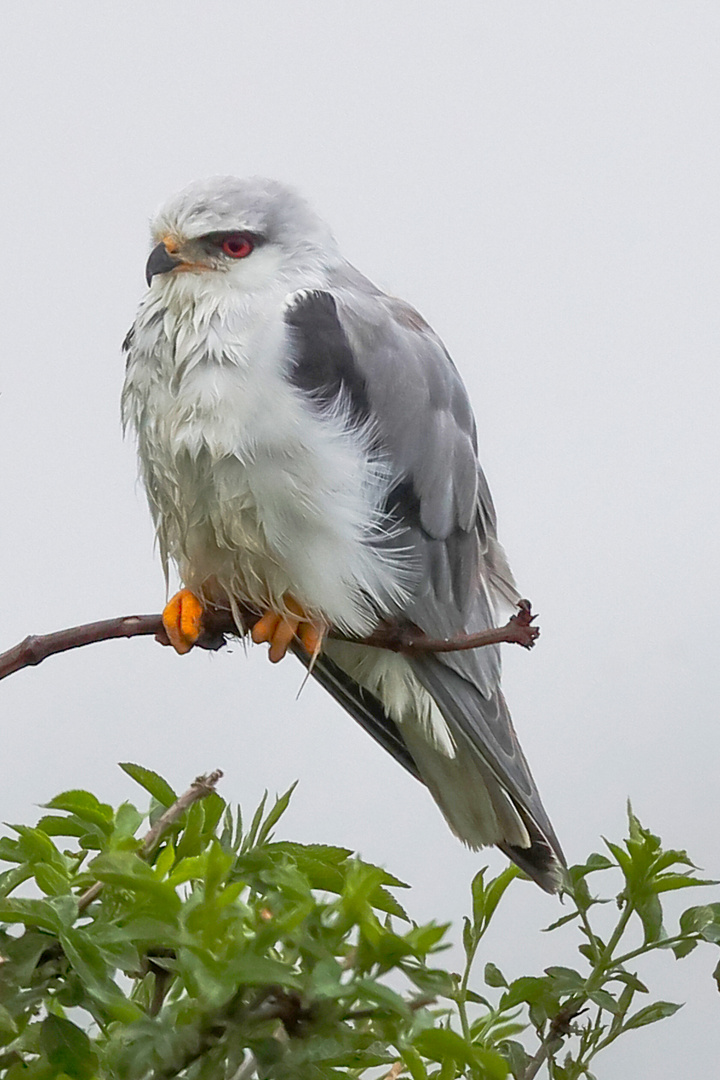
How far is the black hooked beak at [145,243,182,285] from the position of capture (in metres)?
0.93

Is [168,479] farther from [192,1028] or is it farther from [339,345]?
[192,1028]

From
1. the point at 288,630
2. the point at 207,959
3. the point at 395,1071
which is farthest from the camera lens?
the point at 288,630

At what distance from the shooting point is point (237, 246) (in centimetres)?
94

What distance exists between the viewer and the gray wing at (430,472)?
0.95 metres

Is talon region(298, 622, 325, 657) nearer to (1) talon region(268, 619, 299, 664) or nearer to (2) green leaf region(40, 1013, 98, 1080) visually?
(1) talon region(268, 619, 299, 664)

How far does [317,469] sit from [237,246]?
0.20m

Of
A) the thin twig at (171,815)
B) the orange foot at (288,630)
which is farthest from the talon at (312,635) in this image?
the thin twig at (171,815)

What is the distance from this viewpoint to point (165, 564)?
41.9 inches

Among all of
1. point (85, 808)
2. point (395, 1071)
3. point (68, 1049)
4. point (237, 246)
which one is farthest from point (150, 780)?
point (237, 246)

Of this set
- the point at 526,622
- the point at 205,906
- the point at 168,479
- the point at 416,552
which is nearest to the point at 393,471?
the point at 416,552

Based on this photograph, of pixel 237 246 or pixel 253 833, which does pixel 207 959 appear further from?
pixel 237 246

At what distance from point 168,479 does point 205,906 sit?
0.54 m

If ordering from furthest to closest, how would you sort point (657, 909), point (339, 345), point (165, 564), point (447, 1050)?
point (165, 564) < point (339, 345) < point (657, 909) < point (447, 1050)

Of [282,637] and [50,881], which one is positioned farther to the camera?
[282,637]
